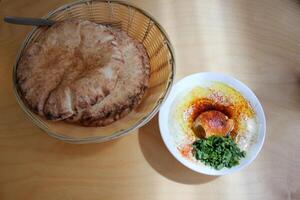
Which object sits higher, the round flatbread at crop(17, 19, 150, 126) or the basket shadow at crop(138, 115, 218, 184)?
the round flatbread at crop(17, 19, 150, 126)

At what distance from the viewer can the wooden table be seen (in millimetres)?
753

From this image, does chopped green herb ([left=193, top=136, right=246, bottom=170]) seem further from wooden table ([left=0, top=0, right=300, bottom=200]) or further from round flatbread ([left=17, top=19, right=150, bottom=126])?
round flatbread ([left=17, top=19, right=150, bottom=126])

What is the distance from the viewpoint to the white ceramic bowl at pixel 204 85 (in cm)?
73

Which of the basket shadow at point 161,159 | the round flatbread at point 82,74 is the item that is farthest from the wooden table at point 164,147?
the round flatbread at point 82,74

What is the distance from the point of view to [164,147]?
791 mm

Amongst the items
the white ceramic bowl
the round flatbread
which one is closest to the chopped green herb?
the white ceramic bowl

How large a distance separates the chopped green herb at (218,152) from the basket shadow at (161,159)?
0.16 ft

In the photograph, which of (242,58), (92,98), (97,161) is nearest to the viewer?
(92,98)

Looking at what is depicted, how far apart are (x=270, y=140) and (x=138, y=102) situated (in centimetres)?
35

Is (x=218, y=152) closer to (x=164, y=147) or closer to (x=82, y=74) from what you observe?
(x=164, y=147)

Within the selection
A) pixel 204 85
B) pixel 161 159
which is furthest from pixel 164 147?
pixel 204 85

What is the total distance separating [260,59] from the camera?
91 centimetres

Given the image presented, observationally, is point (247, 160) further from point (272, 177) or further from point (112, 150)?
point (112, 150)

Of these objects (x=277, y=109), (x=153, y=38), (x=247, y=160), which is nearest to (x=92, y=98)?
(x=153, y=38)
